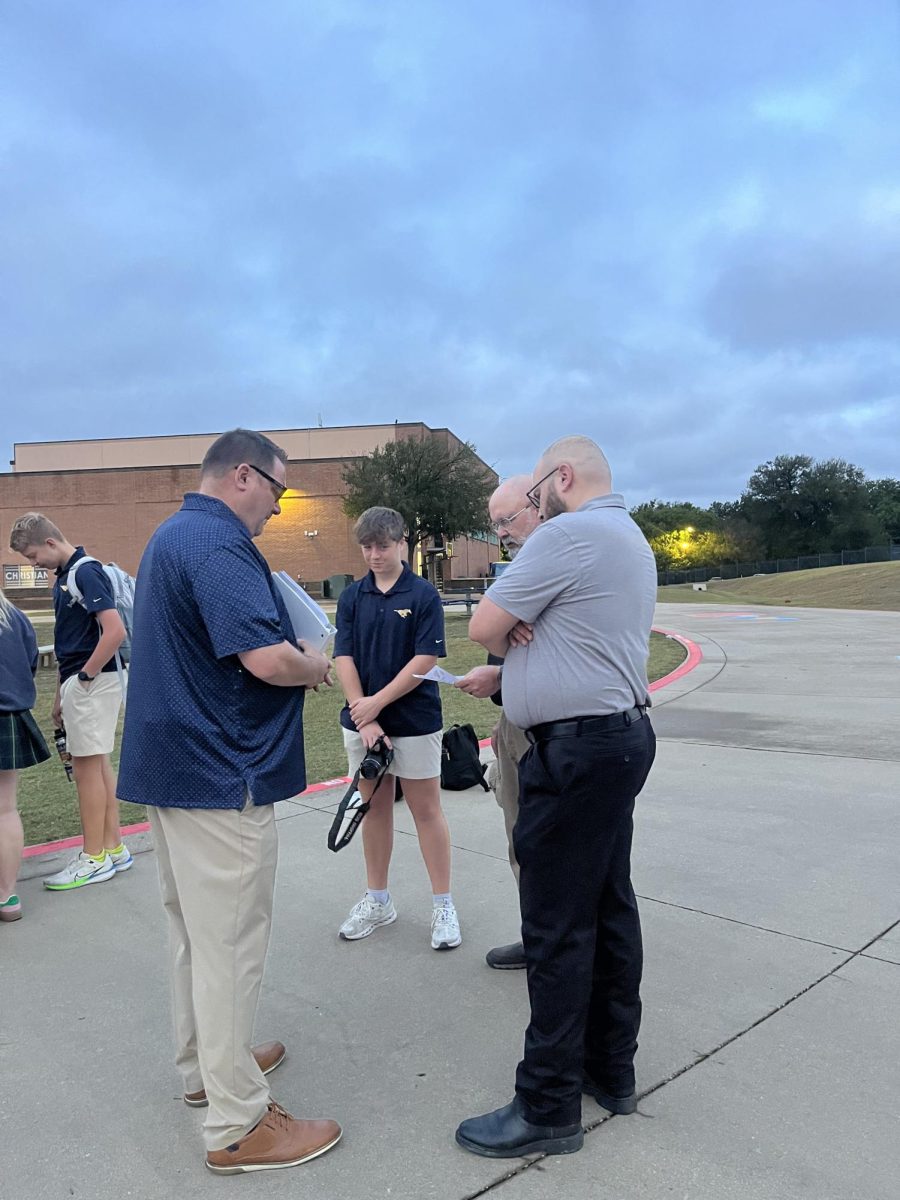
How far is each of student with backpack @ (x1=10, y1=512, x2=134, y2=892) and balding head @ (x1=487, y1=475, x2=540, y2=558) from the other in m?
2.22

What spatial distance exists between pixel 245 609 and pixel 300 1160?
1.50 m

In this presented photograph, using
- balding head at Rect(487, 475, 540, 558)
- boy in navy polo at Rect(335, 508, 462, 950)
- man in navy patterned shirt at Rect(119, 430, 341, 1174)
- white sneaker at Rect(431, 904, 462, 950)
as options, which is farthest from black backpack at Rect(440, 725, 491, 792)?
man in navy patterned shirt at Rect(119, 430, 341, 1174)

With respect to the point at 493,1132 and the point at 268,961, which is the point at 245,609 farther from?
the point at 268,961

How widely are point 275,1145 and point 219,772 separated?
40.6 inches

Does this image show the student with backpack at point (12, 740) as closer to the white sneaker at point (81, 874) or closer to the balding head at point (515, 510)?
the white sneaker at point (81, 874)

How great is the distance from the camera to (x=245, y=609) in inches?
84.6

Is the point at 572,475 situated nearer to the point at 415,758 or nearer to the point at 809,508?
the point at 415,758

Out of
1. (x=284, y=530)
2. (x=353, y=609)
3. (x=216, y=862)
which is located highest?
(x=284, y=530)

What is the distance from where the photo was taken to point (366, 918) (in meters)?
3.69

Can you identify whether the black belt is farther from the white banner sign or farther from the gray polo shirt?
the white banner sign

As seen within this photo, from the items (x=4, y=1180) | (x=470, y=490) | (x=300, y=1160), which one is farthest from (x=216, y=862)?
(x=470, y=490)

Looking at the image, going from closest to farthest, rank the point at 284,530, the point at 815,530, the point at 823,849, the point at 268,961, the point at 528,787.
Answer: the point at 528,787, the point at 268,961, the point at 823,849, the point at 284,530, the point at 815,530

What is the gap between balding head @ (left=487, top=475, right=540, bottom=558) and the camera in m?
3.04

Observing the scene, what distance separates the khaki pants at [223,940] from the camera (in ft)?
7.21
